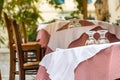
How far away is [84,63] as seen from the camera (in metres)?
1.69

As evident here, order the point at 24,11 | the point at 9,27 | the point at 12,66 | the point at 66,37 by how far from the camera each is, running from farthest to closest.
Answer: the point at 24,11 → the point at 12,66 → the point at 9,27 → the point at 66,37

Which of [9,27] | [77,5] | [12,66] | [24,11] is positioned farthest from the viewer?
[24,11]

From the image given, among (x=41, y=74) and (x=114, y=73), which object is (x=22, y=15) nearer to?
(x=41, y=74)

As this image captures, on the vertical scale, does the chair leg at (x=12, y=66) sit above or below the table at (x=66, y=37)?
below

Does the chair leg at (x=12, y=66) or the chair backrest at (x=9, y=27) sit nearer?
the chair backrest at (x=9, y=27)

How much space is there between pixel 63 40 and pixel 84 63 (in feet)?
7.53
